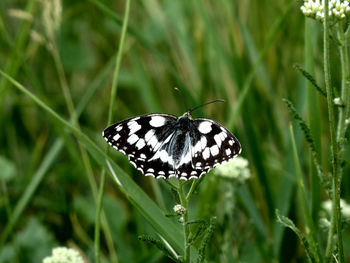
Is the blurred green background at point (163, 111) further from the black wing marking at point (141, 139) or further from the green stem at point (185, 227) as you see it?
the green stem at point (185, 227)

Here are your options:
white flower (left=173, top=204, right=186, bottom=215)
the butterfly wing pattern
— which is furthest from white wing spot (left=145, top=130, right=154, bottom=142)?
white flower (left=173, top=204, right=186, bottom=215)

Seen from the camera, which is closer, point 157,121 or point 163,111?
point 157,121

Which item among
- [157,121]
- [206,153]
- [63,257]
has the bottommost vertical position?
[63,257]

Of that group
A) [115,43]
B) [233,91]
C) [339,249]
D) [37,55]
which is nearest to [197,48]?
[233,91]

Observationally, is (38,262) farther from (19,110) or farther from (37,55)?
(37,55)

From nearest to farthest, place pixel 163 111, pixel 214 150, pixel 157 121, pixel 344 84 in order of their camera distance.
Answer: pixel 344 84 < pixel 214 150 < pixel 157 121 < pixel 163 111

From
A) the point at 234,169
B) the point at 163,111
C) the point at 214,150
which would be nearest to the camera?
the point at 214,150

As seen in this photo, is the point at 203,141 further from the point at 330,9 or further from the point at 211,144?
the point at 330,9

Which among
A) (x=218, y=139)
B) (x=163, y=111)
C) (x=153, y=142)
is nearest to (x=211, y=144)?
(x=218, y=139)
